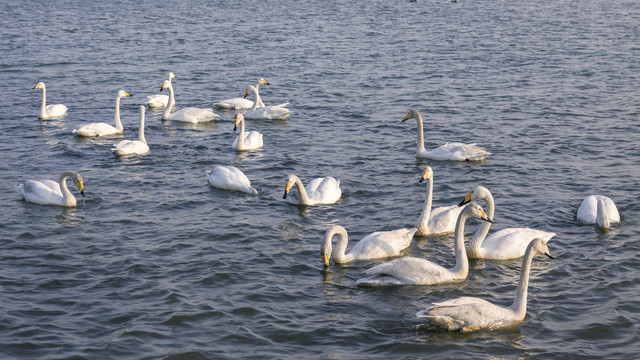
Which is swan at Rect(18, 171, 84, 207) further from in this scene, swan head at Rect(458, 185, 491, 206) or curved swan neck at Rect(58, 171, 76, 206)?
swan head at Rect(458, 185, 491, 206)

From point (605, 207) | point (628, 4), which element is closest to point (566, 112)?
point (605, 207)

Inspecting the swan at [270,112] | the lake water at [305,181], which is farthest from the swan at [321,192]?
the swan at [270,112]

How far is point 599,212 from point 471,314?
4.54m

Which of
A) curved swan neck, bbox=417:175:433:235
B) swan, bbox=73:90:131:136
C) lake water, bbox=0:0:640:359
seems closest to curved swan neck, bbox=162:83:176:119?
lake water, bbox=0:0:640:359

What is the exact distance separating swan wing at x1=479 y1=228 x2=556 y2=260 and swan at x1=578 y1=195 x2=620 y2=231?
1344mm

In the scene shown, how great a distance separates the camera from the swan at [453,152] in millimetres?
17344

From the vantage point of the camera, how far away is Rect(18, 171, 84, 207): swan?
581 inches

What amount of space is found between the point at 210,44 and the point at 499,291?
76.4ft

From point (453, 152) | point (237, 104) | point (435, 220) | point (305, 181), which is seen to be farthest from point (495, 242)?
point (237, 104)

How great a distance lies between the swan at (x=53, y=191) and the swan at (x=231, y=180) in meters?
2.54

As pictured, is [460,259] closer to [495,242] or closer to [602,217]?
[495,242]

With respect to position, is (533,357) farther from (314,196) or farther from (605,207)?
(314,196)

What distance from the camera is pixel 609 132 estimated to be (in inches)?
765

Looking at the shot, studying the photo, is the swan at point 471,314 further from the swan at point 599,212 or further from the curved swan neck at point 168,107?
the curved swan neck at point 168,107
